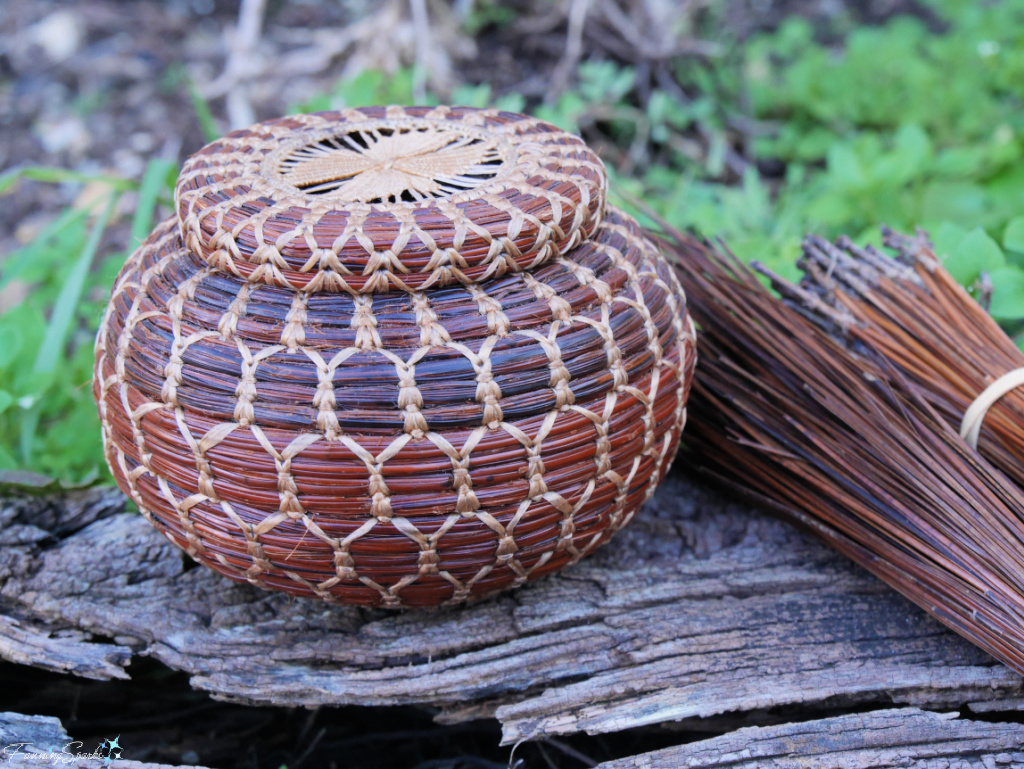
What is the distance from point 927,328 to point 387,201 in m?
1.18

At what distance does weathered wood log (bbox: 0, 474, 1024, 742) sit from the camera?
1.54 metres

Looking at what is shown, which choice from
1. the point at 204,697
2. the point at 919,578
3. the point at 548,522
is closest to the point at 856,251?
the point at 919,578

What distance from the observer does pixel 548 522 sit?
4.63 ft

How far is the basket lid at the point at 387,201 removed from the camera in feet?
4.33

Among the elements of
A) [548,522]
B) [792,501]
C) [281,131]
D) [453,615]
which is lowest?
[453,615]

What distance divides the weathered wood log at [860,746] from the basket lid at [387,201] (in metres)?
0.88

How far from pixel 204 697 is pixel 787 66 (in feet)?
13.8

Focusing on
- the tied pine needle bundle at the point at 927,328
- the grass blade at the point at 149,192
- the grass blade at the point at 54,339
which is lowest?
the grass blade at the point at 54,339

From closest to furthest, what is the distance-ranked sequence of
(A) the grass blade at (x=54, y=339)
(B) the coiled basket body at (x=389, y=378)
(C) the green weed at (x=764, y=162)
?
(B) the coiled basket body at (x=389, y=378) → (A) the grass blade at (x=54, y=339) → (C) the green weed at (x=764, y=162)

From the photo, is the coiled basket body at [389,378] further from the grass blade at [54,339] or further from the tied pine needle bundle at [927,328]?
the grass blade at [54,339]

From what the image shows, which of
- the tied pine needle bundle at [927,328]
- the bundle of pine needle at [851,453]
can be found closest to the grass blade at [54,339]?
the bundle of pine needle at [851,453]

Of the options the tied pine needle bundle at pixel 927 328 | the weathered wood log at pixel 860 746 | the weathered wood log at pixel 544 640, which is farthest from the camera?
the tied pine needle bundle at pixel 927 328

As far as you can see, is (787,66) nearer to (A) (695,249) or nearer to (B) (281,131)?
(A) (695,249)

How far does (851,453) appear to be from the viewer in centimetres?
167
